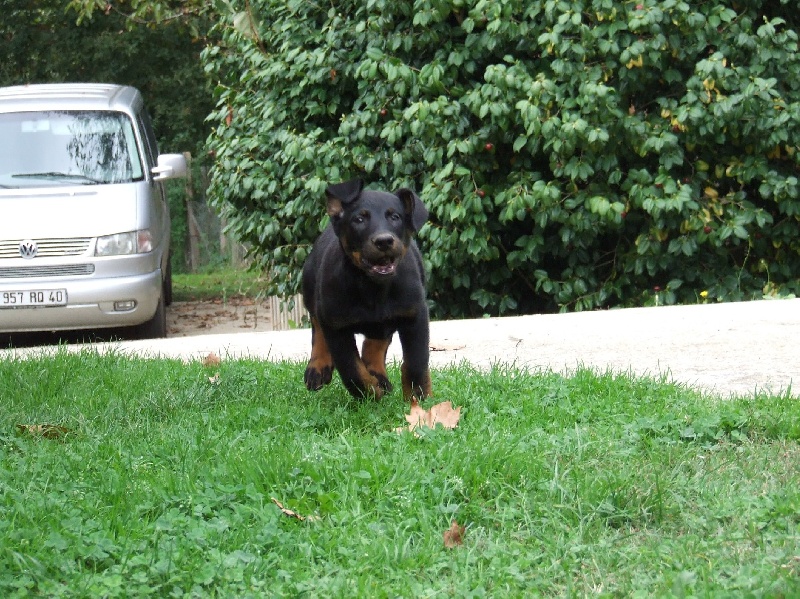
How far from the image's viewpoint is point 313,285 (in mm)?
5984

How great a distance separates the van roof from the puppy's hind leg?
5.87 m

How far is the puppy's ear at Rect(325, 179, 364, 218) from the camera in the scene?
525 centimetres

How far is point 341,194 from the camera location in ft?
17.2

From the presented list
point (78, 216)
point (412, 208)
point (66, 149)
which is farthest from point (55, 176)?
point (412, 208)

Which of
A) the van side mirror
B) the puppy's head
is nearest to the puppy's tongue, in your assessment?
the puppy's head

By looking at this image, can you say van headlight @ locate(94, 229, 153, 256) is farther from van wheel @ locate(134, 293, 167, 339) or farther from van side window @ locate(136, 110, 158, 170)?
van side window @ locate(136, 110, 158, 170)

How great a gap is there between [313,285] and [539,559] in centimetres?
288

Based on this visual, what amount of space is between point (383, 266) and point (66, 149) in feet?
21.6

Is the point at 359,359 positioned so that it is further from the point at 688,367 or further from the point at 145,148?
the point at 145,148

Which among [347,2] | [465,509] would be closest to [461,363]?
[465,509]

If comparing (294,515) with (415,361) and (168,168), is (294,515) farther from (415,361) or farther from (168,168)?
(168,168)

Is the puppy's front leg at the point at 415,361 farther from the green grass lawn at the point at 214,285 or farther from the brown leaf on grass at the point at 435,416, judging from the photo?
the green grass lawn at the point at 214,285

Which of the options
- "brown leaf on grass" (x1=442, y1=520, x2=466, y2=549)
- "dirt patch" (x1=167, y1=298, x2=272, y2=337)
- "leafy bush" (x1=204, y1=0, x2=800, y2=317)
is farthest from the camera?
"dirt patch" (x1=167, y1=298, x2=272, y2=337)

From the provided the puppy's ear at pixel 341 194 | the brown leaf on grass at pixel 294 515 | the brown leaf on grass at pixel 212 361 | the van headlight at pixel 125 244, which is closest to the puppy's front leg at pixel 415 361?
the puppy's ear at pixel 341 194
